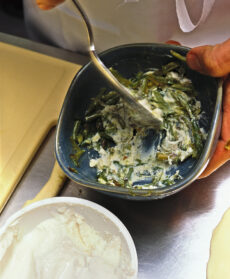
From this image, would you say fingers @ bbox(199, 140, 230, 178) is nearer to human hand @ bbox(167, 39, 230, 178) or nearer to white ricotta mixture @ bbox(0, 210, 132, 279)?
human hand @ bbox(167, 39, 230, 178)

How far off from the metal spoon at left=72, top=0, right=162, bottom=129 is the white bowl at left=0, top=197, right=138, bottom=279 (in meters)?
0.26

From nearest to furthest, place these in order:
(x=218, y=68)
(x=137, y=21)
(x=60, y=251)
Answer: (x=218, y=68) → (x=60, y=251) → (x=137, y=21)

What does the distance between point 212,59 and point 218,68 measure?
27 millimetres

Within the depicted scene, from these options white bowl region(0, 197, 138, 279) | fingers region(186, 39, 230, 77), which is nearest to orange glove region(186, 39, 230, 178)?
fingers region(186, 39, 230, 77)

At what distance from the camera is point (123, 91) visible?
0.88 metres

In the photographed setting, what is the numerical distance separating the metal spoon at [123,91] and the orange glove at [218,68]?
17cm

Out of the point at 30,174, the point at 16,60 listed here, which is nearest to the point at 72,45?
the point at 16,60

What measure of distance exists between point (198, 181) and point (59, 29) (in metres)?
0.71

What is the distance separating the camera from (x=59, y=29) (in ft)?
4.06

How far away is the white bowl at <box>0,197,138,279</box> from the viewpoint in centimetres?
88

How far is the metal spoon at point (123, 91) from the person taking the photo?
871mm

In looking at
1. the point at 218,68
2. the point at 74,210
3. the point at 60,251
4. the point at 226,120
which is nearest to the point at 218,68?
the point at 218,68

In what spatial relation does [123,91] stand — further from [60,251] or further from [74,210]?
[60,251]

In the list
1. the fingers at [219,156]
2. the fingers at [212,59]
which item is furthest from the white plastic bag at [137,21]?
the fingers at [219,156]
